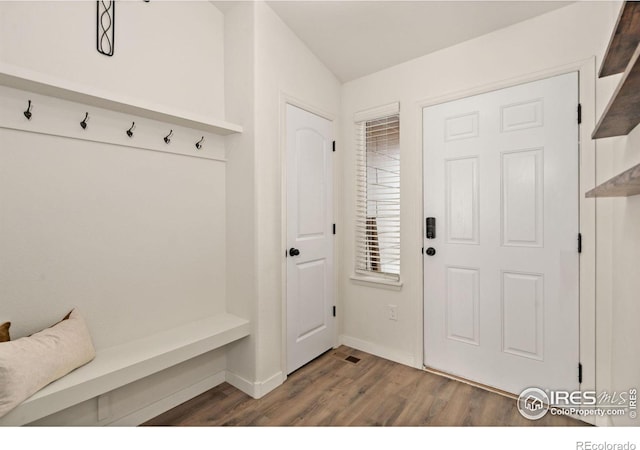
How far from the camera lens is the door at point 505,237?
1955 mm

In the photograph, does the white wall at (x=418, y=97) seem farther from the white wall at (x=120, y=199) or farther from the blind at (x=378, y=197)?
the white wall at (x=120, y=199)

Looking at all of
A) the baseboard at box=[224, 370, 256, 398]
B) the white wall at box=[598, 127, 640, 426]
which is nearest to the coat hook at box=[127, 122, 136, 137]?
the baseboard at box=[224, 370, 256, 398]

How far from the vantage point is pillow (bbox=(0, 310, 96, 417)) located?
1270 millimetres

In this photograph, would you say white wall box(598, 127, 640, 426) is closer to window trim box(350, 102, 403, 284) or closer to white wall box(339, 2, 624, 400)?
white wall box(339, 2, 624, 400)

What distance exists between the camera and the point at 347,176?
2959 millimetres

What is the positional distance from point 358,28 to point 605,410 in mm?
2874

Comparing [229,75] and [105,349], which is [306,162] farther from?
[105,349]

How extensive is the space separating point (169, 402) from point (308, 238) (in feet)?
4.81

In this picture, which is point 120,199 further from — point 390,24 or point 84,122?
point 390,24

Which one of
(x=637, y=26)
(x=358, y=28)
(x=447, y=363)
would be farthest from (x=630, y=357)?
(x=358, y=28)

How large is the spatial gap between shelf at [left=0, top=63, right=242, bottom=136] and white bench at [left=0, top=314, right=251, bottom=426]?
1344mm

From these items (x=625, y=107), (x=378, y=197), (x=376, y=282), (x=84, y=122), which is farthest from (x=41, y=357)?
(x=625, y=107)

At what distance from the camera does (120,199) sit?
6.17 feet

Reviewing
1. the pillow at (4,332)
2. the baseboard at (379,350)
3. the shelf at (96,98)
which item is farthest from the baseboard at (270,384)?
the shelf at (96,98)
